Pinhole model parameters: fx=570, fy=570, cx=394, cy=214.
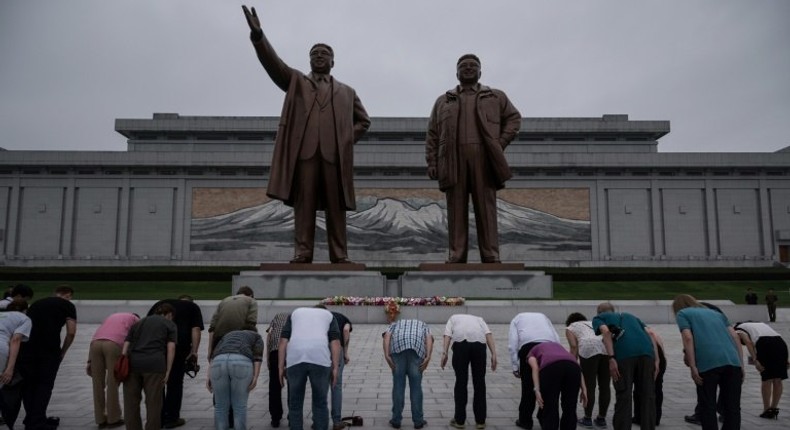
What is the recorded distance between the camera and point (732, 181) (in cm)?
3675

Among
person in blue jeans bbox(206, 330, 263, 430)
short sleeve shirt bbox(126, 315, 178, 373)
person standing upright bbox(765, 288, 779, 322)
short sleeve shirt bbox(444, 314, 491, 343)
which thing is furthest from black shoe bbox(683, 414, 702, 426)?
person standing upright bbox(765, 288, 779, 322)

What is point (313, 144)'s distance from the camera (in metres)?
13.2

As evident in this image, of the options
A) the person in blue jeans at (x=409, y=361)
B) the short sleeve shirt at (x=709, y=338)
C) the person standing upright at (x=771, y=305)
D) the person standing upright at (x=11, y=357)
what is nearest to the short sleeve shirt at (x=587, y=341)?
the short sleeve shirt at (x=709, y=338)

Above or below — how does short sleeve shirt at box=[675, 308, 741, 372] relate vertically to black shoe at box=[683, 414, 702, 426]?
above

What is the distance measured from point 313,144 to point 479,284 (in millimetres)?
5385

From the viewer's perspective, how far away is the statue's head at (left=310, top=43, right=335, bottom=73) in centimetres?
1334

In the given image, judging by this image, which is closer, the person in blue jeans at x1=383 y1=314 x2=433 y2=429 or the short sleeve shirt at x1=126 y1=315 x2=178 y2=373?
the short sleeve shirt at x1=126 y1=315 x2=178 y2=373

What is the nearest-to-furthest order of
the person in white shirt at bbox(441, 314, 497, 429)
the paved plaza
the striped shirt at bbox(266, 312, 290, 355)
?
the person in white shirt at bbox(441, 314, 497, 429), the striped shirt at bbox(266, 312, 290, 355), the paved plaza

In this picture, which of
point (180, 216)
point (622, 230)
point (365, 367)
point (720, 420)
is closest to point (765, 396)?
point (720, 420)

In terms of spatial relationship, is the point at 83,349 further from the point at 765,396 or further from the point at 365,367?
the point at 765,396

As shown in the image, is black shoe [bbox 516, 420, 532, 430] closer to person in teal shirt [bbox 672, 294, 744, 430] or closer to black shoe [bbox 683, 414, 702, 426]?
person in teal shirt [bbox 672, 294, 744, 430]

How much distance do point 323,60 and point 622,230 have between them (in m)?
28.0

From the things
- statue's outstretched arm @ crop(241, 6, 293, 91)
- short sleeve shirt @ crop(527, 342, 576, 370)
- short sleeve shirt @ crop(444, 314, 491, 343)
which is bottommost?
short sleeve shirt @ crop(527, 342, 576, 370)

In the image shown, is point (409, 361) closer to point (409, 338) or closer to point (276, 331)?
point (409, 338)
